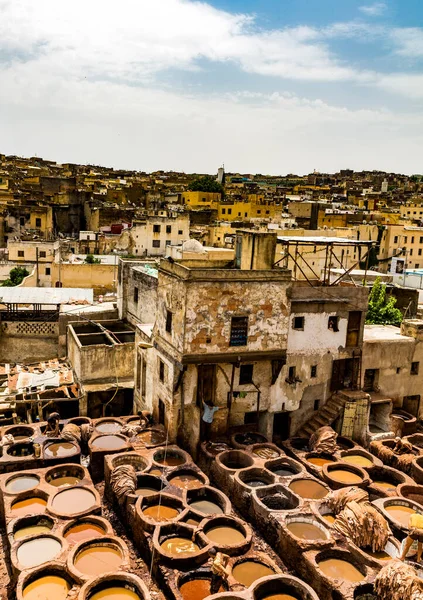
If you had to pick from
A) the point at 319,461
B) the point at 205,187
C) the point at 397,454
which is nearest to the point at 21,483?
the point at 319,461

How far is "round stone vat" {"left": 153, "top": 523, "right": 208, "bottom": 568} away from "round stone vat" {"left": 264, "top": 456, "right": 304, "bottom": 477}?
4.46 meters

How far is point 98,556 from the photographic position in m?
13.8

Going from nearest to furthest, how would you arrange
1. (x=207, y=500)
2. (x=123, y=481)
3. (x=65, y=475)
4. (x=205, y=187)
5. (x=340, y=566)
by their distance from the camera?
(x=340, y=566) < (x=123, y=481) < (x=207, y=500) < (x=65, y=475) < (x=205, y=187)

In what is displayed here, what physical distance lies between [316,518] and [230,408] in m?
5.82

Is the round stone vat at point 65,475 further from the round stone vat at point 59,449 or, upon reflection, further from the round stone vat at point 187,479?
the round stone vat at point 187,479

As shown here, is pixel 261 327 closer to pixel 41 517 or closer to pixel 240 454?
pixel 240 454

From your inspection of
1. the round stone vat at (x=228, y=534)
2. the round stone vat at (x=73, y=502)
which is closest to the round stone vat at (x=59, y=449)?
the round stone vat at (x=73, y=502)

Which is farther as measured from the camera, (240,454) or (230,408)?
(230,408)

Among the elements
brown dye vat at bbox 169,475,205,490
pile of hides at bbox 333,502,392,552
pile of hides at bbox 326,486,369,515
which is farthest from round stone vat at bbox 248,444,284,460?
pile of hides at bbox 333,502,392,552

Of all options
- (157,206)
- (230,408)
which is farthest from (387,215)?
(230,408)

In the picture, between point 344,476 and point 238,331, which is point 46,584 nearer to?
point 238,331

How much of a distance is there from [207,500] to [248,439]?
4018 mm

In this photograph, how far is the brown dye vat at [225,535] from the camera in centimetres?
1484

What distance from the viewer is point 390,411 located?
22.8 metres
